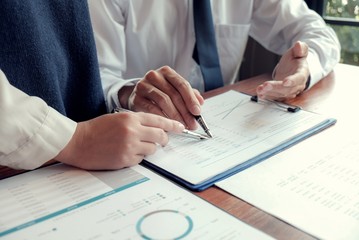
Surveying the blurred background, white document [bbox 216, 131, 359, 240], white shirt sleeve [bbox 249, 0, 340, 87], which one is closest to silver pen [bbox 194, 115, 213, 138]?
white document [bbox 216, 131, 359, 240]

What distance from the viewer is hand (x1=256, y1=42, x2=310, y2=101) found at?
2.66ft

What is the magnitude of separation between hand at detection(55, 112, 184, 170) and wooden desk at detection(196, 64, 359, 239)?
5.0 inches

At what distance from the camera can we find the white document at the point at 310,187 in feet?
1.39

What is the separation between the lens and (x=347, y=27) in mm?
1791

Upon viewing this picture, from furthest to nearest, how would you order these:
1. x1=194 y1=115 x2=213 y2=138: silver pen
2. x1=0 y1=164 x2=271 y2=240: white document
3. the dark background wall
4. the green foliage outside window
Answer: the dark background wall
the green foliage outside window
x1=194 y1=115 x2=213 y2=138: silver pen
x1=0 y1=164 x2=271 y2=240: white document

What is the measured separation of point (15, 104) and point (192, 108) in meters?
0.30

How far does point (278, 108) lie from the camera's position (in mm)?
801

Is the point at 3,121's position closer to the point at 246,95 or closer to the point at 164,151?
the point at 164,151

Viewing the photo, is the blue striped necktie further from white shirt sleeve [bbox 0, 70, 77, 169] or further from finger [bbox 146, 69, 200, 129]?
white shirt sleeve [bbox 0, 70, 77, 169]

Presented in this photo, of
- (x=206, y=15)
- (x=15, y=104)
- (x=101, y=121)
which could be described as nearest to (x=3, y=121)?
(x=15, y=104)

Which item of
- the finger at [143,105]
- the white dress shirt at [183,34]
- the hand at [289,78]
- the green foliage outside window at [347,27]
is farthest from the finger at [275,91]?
the green foliage outside window at [347,27]

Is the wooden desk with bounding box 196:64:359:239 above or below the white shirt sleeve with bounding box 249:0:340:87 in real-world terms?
below

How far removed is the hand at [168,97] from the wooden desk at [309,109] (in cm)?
18

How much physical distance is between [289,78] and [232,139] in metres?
0.28
